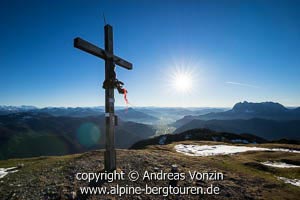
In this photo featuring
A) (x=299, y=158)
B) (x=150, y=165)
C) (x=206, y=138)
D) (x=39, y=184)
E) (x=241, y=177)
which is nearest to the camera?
(x=39, y=184)

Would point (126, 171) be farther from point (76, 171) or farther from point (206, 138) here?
point (206, 138)

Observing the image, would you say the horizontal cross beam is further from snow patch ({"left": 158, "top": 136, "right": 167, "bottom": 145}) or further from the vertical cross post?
snow patch ({"left": 158, "top": 136, "right": 167, "bottom": 145})

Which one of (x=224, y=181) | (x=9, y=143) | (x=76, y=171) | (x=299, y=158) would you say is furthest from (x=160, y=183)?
(x=9, y=143)

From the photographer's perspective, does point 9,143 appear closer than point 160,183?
No

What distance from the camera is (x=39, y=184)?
8.02m

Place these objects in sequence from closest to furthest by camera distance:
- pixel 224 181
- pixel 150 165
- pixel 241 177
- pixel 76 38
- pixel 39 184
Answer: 1. pixel 76 38
2. pixel 39 184
3. pixel 224 181
4. pixel 241 177
5. pixel 150 165

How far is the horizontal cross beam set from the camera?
287 inches

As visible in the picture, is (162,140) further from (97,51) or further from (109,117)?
(97,51)

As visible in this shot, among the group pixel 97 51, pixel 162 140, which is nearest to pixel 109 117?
pixel 97 51

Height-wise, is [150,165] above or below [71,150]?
above

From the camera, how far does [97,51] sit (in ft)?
28.0

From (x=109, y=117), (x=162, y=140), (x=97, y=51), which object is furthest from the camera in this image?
(x=162, y=140)

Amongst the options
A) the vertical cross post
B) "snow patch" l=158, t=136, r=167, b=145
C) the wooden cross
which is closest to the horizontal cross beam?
the wooden cross

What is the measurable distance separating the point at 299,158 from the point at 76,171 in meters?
22.8
